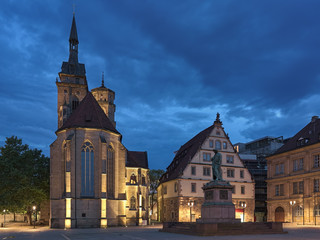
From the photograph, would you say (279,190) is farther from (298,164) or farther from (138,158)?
(138,158)

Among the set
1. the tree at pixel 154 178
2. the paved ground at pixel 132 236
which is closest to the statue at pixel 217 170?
the paved ground at pixel 132 236

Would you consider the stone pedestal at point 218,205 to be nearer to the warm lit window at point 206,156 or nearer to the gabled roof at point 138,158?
the warm lit window at point 206,156

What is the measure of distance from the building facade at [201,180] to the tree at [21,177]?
21301mm

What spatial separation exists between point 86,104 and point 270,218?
37.8 meters

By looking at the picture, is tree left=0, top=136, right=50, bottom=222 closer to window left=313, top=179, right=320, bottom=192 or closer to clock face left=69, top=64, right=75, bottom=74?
clock face left=69, top=64, right=75, bottom=74

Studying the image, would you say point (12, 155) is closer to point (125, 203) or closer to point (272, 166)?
point (125, 203)

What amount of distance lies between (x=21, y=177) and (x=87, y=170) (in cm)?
1051

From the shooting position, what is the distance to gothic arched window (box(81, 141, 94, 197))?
1806 inches

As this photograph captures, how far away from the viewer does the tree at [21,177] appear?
156 ft

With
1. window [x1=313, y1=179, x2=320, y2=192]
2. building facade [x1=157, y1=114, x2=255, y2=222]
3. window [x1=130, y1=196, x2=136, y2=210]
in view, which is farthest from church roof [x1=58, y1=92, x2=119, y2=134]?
window [x1=313, y1=179, x2=320, y2=192]

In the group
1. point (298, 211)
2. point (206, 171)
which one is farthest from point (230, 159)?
point (298, 211)

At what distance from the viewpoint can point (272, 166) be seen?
6062 centimetres

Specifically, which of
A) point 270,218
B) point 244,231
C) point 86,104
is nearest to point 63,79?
point 86,104

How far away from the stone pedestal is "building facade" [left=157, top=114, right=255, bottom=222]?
22973 millimetres
